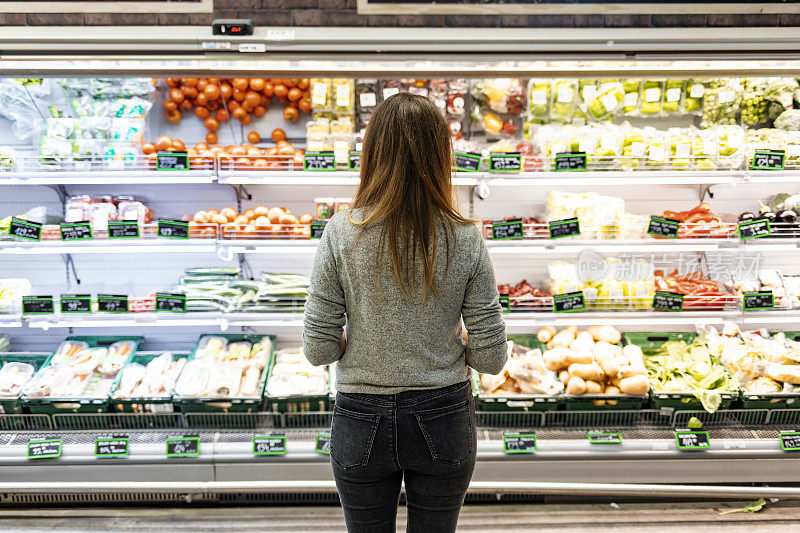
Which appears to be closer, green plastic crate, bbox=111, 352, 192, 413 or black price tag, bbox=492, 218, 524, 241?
green plastic crate, bbox=111, 352, 192, 413

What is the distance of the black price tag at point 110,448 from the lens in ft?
9.16

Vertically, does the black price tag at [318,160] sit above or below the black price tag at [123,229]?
above

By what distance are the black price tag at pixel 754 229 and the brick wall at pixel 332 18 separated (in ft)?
3.75

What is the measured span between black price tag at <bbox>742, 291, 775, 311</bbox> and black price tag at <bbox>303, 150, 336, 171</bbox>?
2272 mm

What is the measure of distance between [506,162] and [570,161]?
0.33 meters

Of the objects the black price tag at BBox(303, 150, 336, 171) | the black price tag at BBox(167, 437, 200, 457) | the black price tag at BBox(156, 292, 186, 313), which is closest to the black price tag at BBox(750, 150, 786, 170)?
the black price tag at BBox(303, 150, 336, 171)

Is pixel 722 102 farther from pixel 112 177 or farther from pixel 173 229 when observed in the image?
pixel 112 177

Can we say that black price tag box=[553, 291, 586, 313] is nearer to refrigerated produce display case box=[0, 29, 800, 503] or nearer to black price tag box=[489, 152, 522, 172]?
refrigerated produce display case box=[0, 29, 800, 503]

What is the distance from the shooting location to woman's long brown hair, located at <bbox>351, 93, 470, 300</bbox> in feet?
4.63

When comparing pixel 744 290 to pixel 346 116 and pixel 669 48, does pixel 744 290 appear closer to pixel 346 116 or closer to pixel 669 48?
pixel 669 48

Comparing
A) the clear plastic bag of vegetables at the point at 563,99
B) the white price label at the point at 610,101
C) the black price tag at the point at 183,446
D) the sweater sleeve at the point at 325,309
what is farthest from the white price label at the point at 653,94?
the black price tag at the point at 183,446

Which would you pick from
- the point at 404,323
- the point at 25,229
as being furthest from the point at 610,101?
the point at 25,229

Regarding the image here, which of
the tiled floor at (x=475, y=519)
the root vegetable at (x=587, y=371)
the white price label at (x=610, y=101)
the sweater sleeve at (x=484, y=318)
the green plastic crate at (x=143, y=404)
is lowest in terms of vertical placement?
the tiled floor at (x=475, y=519)

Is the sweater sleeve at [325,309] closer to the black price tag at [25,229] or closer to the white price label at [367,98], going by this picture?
the white price label at [367,98]
